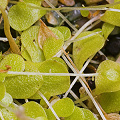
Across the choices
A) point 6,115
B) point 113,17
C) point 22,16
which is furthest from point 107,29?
point 6,115

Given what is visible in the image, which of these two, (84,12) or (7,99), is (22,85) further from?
(84,12)

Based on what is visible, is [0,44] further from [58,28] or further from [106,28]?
[106,28]

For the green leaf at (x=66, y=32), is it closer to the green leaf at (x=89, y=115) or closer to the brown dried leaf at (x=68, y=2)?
the brown dried leaf at (x=68, y=2)

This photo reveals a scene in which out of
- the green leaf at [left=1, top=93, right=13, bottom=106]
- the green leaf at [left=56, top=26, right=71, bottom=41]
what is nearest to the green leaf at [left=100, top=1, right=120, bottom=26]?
the green leaf at [left=56, top=26, right=71, bottom=41]

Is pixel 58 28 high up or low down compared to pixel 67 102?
up

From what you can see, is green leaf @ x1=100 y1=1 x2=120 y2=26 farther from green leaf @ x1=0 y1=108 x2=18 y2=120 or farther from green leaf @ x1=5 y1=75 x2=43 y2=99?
green leaf @ x1=0 y1=108 x2=18 y2=120

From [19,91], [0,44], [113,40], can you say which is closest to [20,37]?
[0,44]
